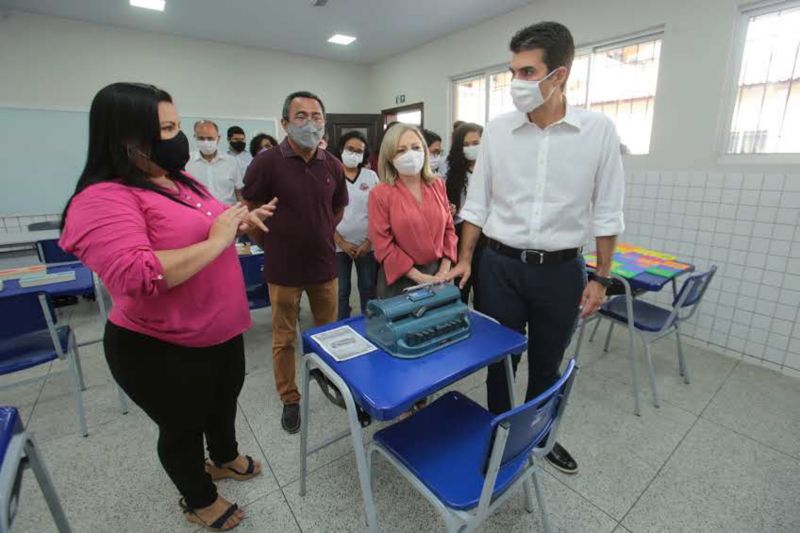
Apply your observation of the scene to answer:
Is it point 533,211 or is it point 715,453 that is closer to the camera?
point 533,211

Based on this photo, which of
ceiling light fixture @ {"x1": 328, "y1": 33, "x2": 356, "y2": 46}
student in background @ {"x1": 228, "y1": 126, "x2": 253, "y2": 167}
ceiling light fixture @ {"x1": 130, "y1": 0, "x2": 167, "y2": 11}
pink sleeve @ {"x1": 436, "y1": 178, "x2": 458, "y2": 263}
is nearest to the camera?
pink sleeve @ {"x1": 436, "y1": 178, "x2": 458, "y2": 263}

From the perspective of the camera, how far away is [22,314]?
1751mm

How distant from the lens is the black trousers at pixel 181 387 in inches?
43.6

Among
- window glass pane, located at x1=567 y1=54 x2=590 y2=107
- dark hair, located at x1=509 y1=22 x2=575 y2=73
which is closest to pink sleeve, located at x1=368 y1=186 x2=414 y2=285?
dark hair, located at x1=509 y1=22 x2=575 y2=73

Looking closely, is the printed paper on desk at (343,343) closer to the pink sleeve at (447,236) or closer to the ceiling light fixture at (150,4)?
the pink sleeve at (447,236)

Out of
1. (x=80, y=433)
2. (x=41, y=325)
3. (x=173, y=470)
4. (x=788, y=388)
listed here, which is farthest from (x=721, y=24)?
(x=80, y=433)

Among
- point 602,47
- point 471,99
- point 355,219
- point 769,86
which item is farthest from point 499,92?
point 355,219

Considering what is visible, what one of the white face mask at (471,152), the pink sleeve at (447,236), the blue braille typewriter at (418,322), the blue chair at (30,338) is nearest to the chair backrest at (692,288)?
the pink sleeve at (447,236)

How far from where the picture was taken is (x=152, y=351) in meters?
1.11

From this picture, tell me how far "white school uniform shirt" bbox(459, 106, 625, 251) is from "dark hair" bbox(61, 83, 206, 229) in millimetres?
1147

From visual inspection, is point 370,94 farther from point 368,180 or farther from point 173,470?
point 173,470

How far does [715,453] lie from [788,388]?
1.05 m

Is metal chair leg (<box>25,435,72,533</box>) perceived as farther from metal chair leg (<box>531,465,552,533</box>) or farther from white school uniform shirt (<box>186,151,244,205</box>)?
white school uniform shirt (<box>186,151,244,205</box>)

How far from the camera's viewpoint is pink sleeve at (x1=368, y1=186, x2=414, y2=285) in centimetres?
177
